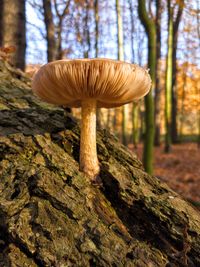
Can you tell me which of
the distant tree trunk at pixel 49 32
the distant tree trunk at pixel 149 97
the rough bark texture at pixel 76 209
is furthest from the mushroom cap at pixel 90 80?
the distant tree trunk at pixel 49 32

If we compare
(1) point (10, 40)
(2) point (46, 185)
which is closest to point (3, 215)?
(2) point (46, 185)

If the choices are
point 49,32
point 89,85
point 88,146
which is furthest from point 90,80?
point 49,32

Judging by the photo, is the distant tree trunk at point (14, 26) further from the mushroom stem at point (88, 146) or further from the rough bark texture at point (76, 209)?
the mushroom stem at point (88, 146)

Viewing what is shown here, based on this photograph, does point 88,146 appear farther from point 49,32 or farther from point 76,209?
point 49,32

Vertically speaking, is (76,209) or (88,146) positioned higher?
(88,146)

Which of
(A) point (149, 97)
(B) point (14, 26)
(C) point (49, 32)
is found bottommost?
(A) point (149, 97)

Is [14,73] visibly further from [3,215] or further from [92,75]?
[3,215]

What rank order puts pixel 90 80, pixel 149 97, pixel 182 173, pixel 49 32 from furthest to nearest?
pixel 182 173 → pixel 49 32 → pixel 149 97 → pixel 90 80

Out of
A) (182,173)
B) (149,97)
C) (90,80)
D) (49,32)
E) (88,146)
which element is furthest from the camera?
(182,173)

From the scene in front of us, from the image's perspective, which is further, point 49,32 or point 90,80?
point 49,32
